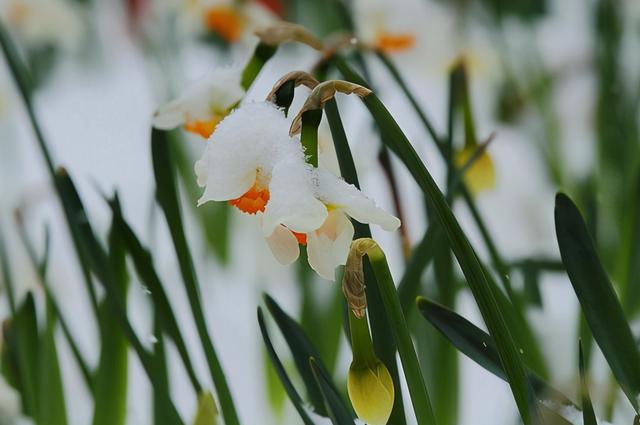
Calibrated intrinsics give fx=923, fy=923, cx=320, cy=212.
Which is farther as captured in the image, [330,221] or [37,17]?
[37,17]

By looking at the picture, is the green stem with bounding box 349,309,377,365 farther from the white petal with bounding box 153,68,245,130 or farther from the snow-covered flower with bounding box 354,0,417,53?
the snow-covered flower with bounding box 354,0,417,53

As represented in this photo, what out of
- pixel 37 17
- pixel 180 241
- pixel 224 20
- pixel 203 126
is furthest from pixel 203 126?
pixel 37 17

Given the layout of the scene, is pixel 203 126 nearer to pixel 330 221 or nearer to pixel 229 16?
pixel 330 221

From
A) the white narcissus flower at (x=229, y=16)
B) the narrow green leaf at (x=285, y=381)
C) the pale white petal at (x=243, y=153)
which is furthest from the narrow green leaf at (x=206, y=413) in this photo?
the white narcissus flower at (x=229, y=16)

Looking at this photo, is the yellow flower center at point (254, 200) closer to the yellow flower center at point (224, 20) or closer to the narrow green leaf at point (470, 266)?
the narrow green leaf at point (470, 266)

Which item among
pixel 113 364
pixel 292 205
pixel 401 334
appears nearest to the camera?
pixel 292 205

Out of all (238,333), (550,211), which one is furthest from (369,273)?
(550,211)
